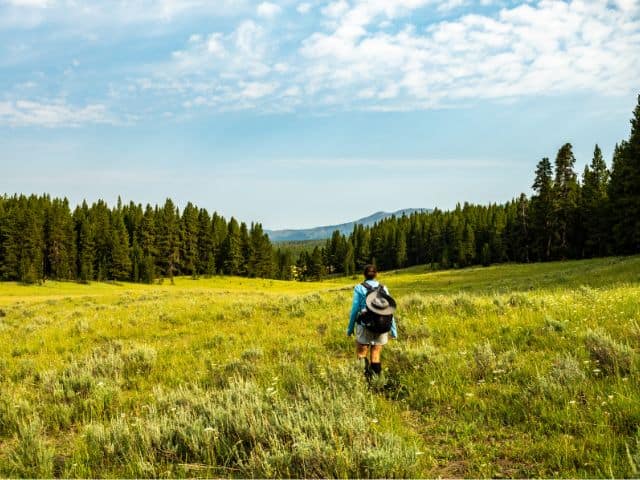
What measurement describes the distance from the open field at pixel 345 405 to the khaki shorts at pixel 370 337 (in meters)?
0.59

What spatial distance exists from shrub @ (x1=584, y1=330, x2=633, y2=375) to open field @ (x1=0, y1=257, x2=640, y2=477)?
0.03 meters

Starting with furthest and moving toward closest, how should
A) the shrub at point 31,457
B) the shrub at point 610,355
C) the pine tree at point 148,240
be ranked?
the pine tree at point 148,240, the shrub at point 610,355, the shrub at point 31,457

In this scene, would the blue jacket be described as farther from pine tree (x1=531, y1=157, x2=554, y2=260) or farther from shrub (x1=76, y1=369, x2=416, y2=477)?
pine tree (x1=531, y1=157, x2=554, y2=260)

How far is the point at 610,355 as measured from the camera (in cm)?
635

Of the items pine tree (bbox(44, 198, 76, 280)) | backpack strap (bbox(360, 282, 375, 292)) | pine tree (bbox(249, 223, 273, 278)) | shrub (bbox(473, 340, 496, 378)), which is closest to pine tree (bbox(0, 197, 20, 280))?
pine tree (bbox(44, 198, 76, 280))

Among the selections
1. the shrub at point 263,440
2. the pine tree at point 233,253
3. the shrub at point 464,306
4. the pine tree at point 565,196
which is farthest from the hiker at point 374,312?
the pine tree at point 233,253

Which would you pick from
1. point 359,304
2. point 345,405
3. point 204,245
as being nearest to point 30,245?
point 204,245

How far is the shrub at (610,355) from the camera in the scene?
19.8ft

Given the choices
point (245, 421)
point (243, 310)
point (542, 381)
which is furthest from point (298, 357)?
point (243, 310)

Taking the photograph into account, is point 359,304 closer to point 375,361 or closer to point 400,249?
point 375,361

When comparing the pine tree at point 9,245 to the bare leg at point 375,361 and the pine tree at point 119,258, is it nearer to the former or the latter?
the pine tree at point 119,258

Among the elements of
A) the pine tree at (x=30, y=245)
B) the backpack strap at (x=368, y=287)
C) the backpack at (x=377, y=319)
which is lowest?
the backpack at (x=377, y=319)

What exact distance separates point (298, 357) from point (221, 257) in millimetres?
89069

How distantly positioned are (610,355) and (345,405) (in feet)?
13.9
